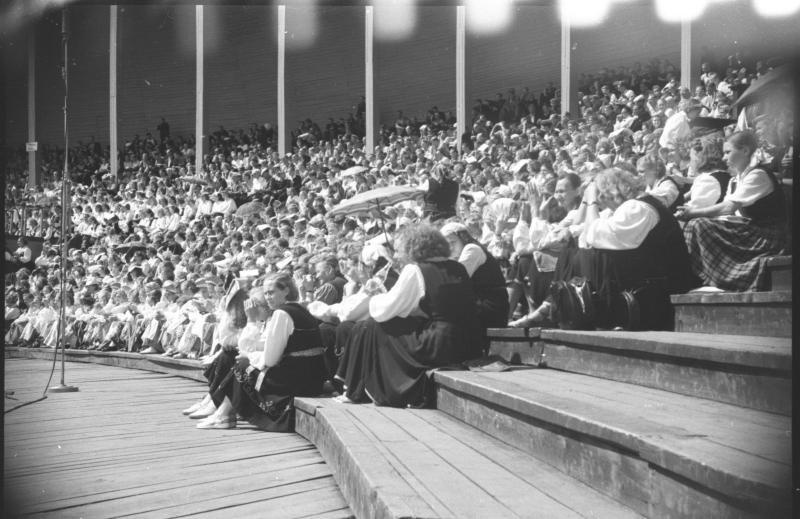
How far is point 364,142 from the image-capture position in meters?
23.0

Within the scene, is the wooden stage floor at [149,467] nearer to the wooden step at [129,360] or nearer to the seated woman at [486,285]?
the seated woman at [486,285]

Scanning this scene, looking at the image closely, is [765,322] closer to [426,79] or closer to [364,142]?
[364,142]

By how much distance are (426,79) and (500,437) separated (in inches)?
854

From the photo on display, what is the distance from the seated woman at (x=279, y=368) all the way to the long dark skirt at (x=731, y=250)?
296 cm

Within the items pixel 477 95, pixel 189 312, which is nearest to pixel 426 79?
pixel 477 95

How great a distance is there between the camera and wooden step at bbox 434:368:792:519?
2.00 metres

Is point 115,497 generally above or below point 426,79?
below

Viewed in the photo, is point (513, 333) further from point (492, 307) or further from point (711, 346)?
point (711, 346)

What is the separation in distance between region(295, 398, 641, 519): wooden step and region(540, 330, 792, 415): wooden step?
2.32ft

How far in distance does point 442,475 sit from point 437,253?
8.86 ft

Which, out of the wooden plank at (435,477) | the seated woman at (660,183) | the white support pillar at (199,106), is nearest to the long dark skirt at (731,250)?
the seated woman at (660,183)

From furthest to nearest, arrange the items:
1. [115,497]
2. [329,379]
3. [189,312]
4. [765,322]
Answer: [189,312], [329,379], [115,497], [765,322]

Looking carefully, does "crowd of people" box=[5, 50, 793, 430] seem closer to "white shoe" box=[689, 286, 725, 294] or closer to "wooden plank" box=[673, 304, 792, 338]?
"white shoe" box=[689, 286, 725, 294]

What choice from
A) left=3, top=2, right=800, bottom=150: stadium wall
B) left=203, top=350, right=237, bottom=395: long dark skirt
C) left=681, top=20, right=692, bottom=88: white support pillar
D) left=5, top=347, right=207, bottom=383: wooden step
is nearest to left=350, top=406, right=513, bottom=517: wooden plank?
left=203, top=350, right=237, bottom=395: long dark skirt
